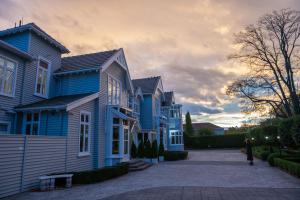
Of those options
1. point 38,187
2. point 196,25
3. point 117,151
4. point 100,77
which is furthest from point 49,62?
point 196,25

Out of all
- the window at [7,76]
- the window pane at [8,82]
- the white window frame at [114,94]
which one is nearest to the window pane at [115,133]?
the white window frame at [114,94]

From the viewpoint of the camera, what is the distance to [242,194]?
849cm

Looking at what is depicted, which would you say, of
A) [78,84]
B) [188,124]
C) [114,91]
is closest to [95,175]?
[78,84]

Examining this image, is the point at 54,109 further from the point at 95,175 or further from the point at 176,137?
the point at 176,137

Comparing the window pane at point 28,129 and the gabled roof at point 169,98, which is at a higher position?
the gabled roof at point 169,98

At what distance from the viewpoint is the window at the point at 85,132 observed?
13.6 m

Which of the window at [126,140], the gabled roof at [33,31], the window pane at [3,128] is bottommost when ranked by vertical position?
the window at [126,140]

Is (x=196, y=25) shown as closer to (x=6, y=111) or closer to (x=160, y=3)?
(x=160, y=3)

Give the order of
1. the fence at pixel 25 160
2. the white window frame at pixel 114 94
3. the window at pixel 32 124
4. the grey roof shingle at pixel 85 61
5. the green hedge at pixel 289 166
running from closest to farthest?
the fence at pixel 25 160 < the green hedge at pixel 289 166 < the window at pixel 32 124 < the grey roof shingle at pixel 85 61 < the white window frame at pixel 114 94

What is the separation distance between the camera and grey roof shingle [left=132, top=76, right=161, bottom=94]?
2742 centimetres

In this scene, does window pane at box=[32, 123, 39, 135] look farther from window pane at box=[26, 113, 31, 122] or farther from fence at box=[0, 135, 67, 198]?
fence at box=[0, 135, 67, 198]

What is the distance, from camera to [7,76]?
12.2 metres

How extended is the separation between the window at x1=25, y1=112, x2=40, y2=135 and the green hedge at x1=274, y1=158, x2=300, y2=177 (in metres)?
14.0

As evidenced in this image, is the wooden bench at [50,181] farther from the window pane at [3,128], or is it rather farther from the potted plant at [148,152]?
the potted plant at [148,152]
